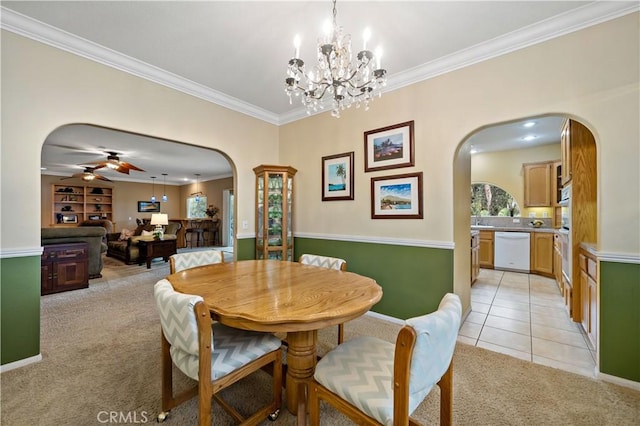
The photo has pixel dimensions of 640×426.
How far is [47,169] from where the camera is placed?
7828mm

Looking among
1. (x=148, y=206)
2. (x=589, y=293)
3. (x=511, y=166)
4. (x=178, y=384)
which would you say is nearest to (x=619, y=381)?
(x=589, y=293)

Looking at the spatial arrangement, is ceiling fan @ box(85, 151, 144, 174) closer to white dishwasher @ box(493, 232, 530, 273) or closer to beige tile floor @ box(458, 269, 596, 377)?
beige tile floor @ box(458, 269, 596, 377)

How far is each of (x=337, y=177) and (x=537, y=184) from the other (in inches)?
188

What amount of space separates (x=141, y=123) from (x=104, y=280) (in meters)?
3.65

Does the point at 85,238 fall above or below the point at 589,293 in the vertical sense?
above

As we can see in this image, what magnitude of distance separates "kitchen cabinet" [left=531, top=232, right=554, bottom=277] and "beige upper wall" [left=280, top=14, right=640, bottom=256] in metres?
3.33

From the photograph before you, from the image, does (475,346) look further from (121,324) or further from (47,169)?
(47,169)

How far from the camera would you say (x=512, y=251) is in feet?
17.0

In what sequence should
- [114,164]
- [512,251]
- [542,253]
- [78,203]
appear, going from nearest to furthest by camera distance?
[542,253], [512,251], [114,164], [78,203]

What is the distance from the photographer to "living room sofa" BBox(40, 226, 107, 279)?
4086 millimetres

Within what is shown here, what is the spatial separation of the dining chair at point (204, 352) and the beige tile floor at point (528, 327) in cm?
200

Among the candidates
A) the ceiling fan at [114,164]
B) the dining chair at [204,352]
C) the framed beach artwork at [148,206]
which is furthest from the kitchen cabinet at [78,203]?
the dining chair at [204,352]

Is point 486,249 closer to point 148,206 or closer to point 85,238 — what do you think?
point 85,238

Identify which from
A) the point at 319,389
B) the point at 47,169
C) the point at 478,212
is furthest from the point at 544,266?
the point at 47,169
